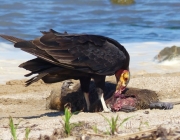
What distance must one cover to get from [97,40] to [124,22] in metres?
9.28

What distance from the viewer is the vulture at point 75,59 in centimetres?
547

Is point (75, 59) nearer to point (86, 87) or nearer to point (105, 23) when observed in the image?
point (86, 87)

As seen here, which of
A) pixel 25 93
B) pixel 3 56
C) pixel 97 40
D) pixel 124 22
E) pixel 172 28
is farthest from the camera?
pixel 124 22

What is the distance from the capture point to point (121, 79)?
5941 millimetres

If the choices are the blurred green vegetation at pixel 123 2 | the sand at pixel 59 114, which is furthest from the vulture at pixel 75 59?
the blurred green vegetation at pixel 123 2

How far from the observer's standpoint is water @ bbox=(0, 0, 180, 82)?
980 cm

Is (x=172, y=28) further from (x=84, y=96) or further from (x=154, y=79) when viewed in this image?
(x=84, y=96)

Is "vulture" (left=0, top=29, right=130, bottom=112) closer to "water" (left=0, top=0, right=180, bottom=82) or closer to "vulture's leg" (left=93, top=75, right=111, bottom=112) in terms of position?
"vulture's leg" (left=93, top=75, right=111, bottom=112)

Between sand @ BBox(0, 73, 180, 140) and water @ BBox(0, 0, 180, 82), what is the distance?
1350mm

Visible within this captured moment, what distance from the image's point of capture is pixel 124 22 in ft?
49.0

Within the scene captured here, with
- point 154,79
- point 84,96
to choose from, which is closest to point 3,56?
point 154,79

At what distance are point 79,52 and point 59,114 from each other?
0.65 metres

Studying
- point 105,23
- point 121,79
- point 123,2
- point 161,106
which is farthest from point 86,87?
point 123,2

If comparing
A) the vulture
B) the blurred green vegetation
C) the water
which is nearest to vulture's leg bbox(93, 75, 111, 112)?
the vulture
